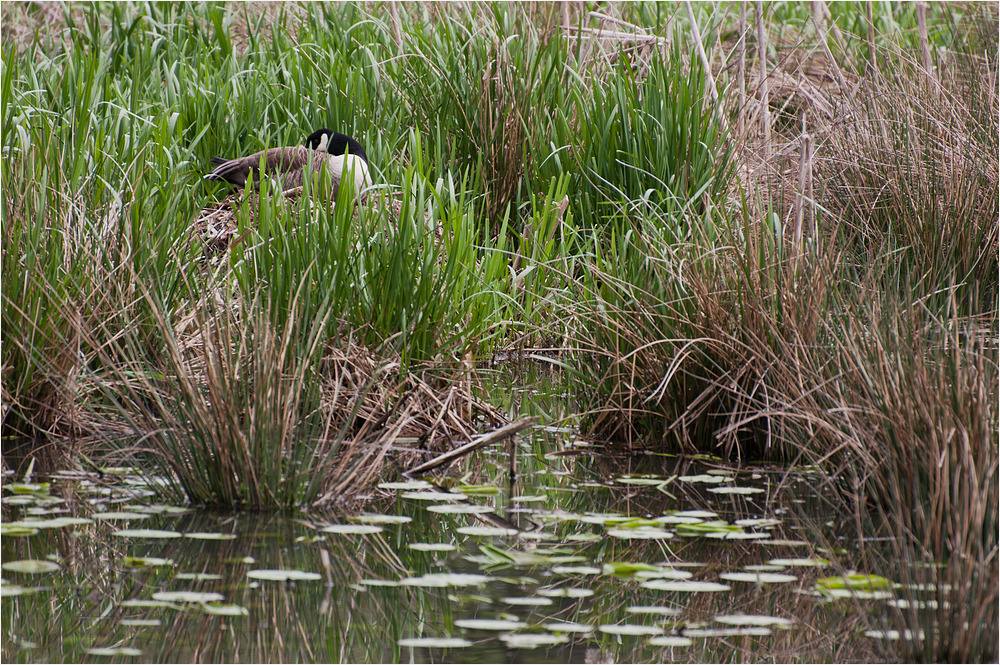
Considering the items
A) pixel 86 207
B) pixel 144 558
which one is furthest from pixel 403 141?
pixel 144 558

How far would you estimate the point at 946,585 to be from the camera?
267 cm

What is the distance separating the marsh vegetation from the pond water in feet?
0.44

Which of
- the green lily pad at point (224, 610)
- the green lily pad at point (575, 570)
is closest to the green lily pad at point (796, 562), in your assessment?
the green lily pad at point (575, 570)

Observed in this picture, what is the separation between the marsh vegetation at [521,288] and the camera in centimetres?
349

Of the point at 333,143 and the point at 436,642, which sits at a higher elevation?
the point at 333,143

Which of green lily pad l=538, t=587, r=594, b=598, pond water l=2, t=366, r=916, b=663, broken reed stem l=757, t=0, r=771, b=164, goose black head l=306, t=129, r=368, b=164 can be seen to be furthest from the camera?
goose black head l=306, t=129, r=368, b=164

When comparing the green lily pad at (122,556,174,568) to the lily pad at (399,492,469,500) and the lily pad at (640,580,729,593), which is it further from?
the lily pad at (640,580,729,593)

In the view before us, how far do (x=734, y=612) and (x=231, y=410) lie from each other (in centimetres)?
152

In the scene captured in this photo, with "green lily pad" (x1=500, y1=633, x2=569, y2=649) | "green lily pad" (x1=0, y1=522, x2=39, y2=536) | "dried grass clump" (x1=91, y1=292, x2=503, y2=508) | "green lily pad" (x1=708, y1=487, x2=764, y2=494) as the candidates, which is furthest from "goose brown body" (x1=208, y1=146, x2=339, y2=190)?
"green lily pad" (x1=500, y1=633, x2=569, y2=649)

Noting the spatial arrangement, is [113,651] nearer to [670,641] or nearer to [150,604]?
[150,604]

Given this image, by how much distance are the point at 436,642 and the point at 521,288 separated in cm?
320

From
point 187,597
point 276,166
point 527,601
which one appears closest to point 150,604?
point 187,597

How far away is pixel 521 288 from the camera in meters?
5.74

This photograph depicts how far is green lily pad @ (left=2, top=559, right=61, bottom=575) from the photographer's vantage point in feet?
9.88
